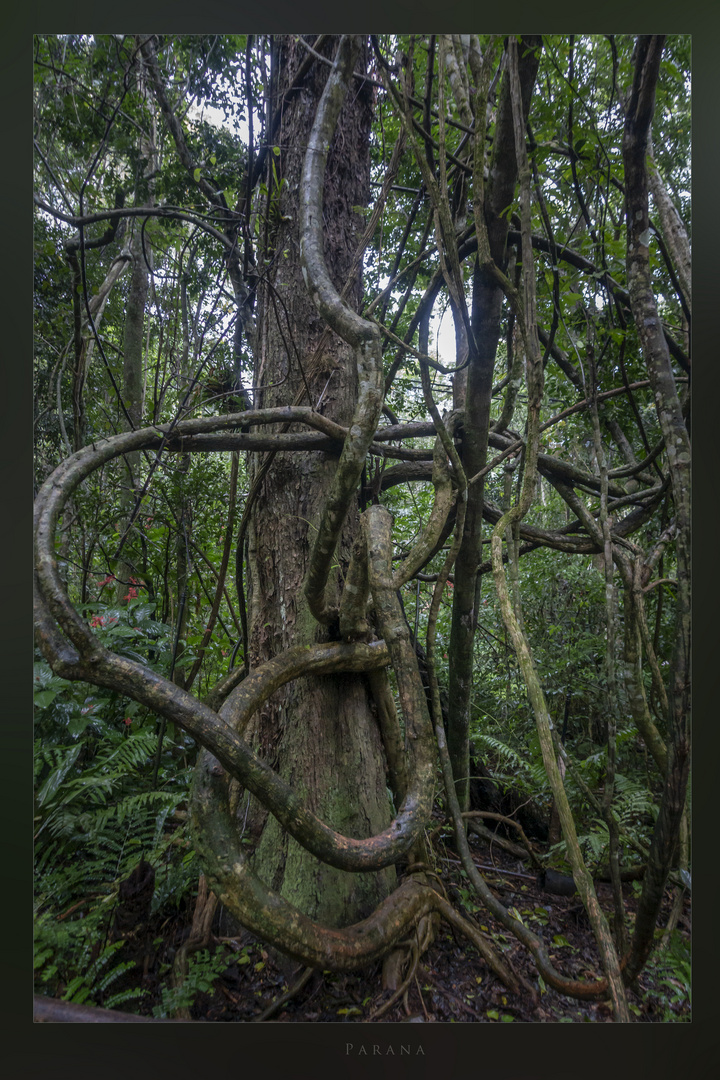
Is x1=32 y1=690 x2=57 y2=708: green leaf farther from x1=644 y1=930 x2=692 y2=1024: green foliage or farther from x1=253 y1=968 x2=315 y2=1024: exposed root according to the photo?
x1=644 y1=930 x2=692 y2=1024: green foliage

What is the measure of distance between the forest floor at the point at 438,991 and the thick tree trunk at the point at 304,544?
0.54 ft

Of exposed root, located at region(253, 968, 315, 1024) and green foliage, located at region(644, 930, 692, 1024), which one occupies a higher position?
green foliage, located at region(644, 930, 692, 1024)

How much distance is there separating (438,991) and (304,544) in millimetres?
1331

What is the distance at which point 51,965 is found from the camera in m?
1.21

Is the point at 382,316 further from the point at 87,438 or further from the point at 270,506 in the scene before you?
the point at 87,438

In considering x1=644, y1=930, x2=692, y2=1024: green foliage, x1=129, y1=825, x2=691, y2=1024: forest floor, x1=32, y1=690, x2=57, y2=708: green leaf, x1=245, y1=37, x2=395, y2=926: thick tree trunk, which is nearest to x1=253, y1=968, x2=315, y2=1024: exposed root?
x1=129, y1=825, x2=691, y2=1024: forest floor

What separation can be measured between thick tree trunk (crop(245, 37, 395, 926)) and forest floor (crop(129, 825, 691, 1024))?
166 mm

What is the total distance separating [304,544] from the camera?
176 cm

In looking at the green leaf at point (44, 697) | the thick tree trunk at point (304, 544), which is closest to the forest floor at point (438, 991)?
the thick tree trunk at point (304, 544)

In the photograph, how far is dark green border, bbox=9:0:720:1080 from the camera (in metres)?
1.15
